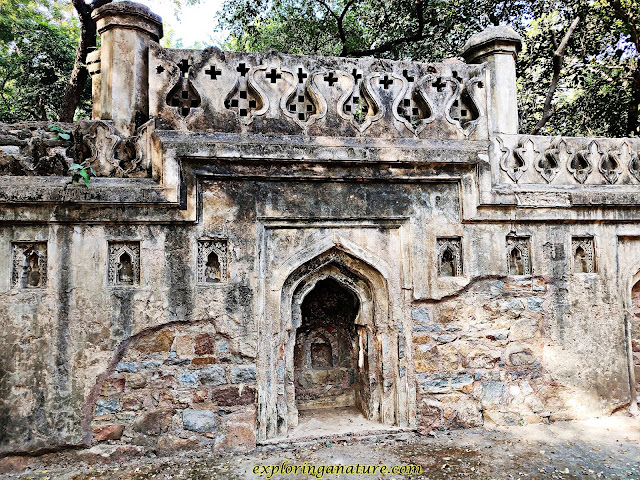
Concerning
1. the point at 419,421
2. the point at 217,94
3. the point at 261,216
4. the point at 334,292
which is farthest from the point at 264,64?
the point at 419,421

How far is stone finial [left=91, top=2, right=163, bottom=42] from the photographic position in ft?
14.3

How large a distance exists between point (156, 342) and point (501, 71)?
4714 millimetres

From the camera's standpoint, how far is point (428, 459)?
3891 mm

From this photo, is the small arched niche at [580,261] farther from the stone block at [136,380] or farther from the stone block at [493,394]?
the stone block at [136,380]

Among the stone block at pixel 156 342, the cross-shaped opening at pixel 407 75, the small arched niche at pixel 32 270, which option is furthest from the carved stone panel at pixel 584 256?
the small arched niche at pixel 32 270

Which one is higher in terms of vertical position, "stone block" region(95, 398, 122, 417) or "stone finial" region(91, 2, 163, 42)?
"stone finial" region(91, 2, 163, 42)

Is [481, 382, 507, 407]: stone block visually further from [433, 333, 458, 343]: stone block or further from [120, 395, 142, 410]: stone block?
[120, 395, 142, 410]: stone block

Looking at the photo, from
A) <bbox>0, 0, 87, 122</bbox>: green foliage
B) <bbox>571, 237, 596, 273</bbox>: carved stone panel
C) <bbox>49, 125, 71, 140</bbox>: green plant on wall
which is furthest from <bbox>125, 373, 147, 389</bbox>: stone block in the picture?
<bbox>0, 0, 87, 122</bbox>: green foliage

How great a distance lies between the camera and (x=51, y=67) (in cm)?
1030

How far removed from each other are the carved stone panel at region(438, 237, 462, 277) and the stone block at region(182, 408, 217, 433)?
2695mm

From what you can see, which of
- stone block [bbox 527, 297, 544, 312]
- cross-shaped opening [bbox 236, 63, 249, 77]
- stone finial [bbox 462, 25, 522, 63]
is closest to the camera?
cross-shaped opening [bbox 236, 63, 249, 77]

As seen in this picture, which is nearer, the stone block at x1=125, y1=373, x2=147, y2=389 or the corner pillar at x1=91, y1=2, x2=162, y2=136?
the stone block at x1=125, y1=373, x2=147, y2=389

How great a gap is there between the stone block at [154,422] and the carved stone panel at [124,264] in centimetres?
120

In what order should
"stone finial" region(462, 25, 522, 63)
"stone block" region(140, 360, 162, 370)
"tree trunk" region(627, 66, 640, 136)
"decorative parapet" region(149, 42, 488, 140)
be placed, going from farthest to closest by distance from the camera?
"tree trunk" region(627, 66, 640, 136) < "stone finial" region(462, 25, 522, 63) < "decorative parapet" region(149, 42, 488, 140) < "stone block" region(140, 360, 162, 370)
